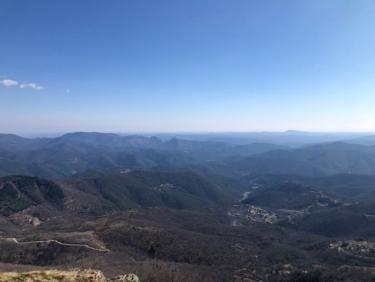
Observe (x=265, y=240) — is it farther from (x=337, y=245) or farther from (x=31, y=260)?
(x=31, y=260)

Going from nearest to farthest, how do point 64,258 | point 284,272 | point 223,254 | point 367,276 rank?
point 367,276 < point 284,272 < point 64,258 < point 223,254

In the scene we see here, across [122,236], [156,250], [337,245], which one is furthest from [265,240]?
[122,236]

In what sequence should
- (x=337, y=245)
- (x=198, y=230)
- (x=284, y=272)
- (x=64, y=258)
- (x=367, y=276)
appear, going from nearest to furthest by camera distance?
(x=367, y=276) → (x=284, y=272) → (x=64, y=258) → (x=337, y=245) → (x=198, y=230)

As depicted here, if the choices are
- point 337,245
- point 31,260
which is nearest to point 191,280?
point 31,260

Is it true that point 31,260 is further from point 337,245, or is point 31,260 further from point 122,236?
point 337,245

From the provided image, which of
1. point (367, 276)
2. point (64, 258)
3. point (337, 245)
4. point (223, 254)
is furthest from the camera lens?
point (337, 245)

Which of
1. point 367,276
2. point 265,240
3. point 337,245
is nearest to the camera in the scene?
point 367,276

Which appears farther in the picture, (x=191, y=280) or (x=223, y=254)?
(x=223, y=254)

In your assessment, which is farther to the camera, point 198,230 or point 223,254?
point 198,230
